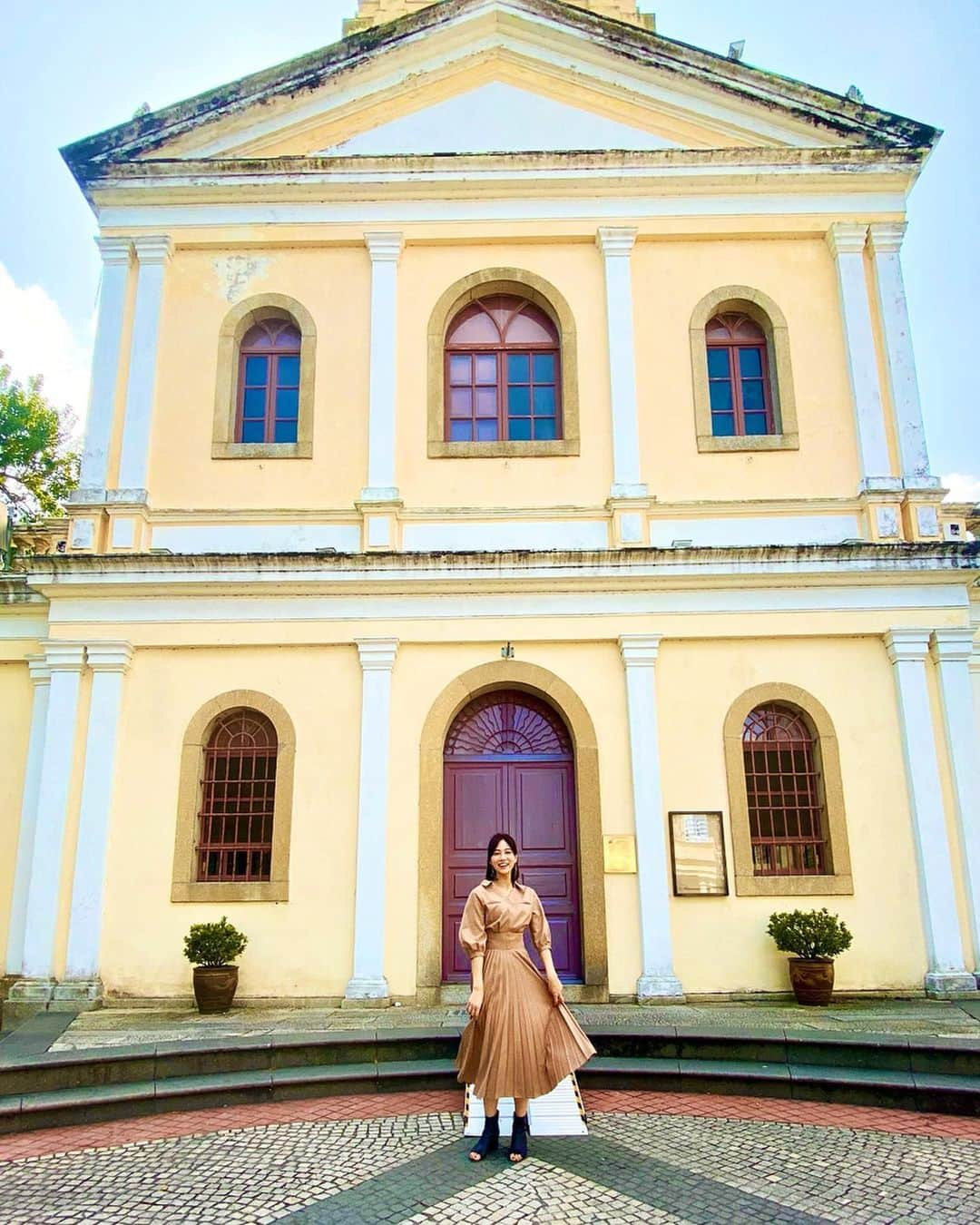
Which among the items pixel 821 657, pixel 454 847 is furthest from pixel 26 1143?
pixel 821 657

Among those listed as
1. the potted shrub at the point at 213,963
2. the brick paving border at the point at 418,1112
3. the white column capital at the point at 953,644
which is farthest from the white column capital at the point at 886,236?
the potted shrub at the point at 213,963

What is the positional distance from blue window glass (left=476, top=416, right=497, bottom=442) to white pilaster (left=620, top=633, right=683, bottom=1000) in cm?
292

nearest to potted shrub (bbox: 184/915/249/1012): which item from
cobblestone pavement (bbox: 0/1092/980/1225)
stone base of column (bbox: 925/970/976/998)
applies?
cobblestone pavement (bbox: 0/1092/980/1225)

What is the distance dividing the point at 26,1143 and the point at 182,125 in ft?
35.8

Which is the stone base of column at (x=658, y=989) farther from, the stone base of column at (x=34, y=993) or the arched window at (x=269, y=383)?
the arched window at (x=269, y=383)

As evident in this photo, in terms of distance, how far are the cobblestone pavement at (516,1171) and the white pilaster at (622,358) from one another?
256 inches

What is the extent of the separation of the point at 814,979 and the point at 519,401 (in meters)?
7.00

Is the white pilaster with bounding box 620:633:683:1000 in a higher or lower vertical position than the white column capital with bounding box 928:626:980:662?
lower

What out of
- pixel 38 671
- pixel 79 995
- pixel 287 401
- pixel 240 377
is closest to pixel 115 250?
pixel 240 377

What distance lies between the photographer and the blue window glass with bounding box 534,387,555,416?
465 inches

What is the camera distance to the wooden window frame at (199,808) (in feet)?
33.5

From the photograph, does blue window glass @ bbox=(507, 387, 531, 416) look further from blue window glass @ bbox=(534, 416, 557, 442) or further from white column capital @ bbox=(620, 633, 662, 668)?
white column capital @ bbox=(620, 633, 662, 668)

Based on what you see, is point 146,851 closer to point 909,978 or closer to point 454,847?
point 454,847

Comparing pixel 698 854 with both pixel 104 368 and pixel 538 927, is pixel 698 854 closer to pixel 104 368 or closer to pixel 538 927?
pixel 538 927
